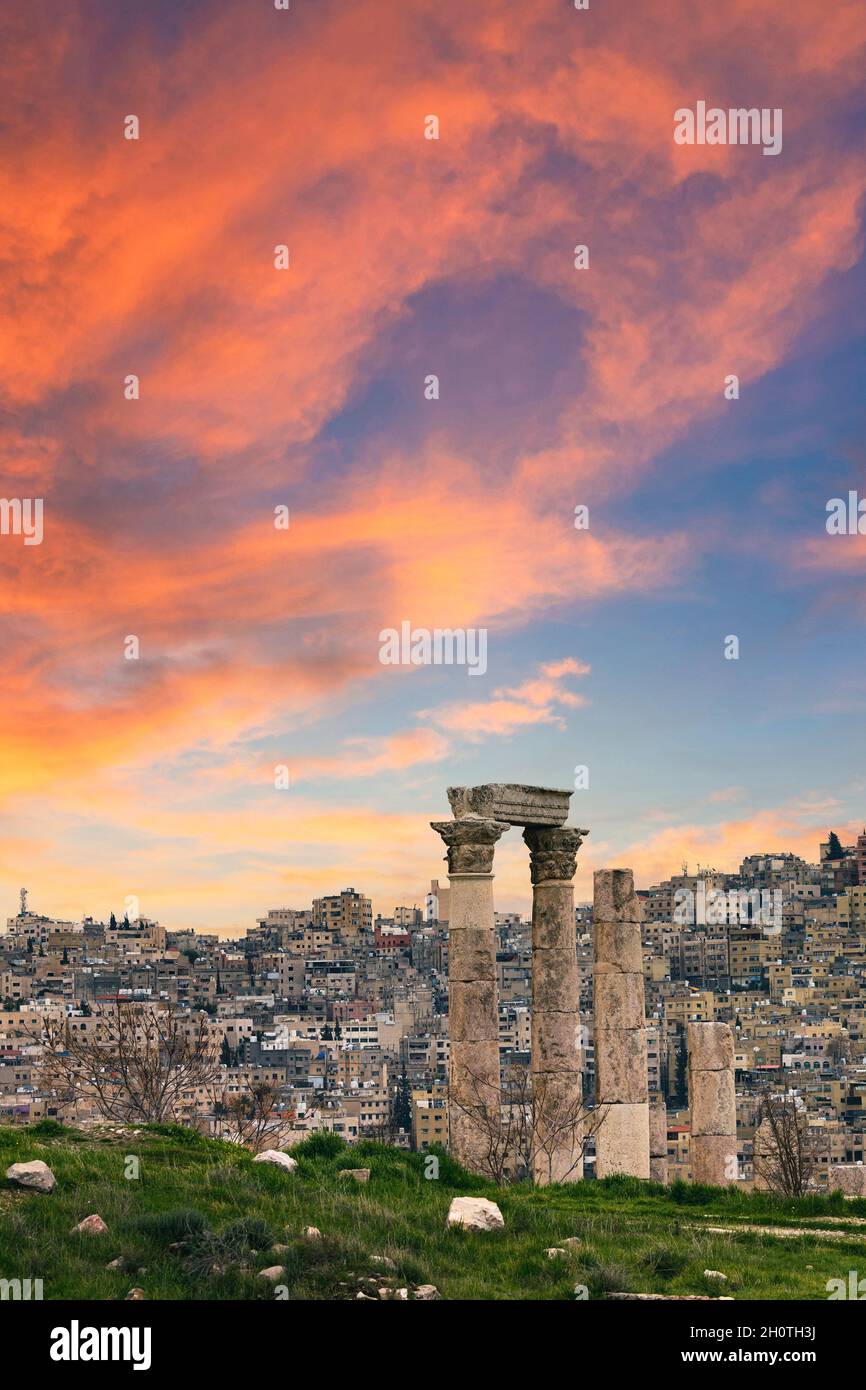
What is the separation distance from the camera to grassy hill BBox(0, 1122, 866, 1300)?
13.8m

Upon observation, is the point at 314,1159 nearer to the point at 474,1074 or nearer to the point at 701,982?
the point at 474,1074

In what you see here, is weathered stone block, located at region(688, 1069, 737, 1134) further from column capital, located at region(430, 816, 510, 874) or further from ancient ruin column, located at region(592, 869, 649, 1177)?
column capital, located at region(430, 816, 510, 874)

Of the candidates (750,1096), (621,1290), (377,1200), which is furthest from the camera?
(750,1096)

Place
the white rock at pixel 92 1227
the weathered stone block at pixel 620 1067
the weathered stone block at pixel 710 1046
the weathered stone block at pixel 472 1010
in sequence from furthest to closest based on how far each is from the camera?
the weathered stone block at pixel 710 1046 < the weathered stone block at pixel 620 1067 < the weathered stone block at pixel 472 1010 < the white rock at pixel 92 1227

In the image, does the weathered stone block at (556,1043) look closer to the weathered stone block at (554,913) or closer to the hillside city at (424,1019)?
the weathered stone block at (554,913)

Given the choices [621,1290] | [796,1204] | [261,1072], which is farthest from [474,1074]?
[261,1072]

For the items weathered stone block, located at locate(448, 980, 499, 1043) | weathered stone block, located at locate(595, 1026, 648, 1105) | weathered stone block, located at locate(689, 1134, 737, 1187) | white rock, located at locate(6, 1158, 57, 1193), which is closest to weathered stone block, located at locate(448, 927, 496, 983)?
weathered stone block, located at locate(448, 980, 499, 1043)

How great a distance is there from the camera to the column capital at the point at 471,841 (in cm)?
2548

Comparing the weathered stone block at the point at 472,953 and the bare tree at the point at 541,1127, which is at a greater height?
the weathered stone block at the point at 472,953

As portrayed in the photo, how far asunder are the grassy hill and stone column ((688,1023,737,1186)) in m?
7.78

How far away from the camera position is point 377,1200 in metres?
17.5

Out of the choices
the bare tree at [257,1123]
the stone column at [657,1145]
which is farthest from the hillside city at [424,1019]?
the stone column at [657,1145]

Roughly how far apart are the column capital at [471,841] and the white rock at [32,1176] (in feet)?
35.2

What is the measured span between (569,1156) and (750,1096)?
7933cm
